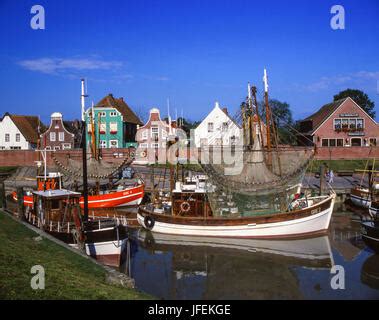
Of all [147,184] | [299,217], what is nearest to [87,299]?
[299,217]

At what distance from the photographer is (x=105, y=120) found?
69.8 m

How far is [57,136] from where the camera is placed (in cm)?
7025

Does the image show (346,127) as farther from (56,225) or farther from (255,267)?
(56,225)

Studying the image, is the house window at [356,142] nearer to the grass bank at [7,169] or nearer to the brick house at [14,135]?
the grass bank at [7,169]

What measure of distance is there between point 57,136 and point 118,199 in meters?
35.1

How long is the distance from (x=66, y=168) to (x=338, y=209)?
2544cm

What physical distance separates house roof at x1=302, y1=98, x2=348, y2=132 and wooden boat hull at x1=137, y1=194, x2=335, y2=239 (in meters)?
38.9

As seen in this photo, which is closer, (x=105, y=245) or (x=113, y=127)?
(x=105, y=245)

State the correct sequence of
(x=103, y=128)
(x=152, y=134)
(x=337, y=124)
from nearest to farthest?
(x=337, y=124)
(x=152, y=134)
(x=103, y=128)

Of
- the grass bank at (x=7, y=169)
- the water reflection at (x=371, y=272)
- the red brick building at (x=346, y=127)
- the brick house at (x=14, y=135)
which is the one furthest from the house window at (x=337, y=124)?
the brick house at (x=14, y=135)

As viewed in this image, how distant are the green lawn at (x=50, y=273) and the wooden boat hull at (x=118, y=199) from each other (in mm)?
18893

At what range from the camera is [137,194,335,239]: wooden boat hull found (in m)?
27.9

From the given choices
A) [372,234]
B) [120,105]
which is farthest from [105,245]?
[120,105]
